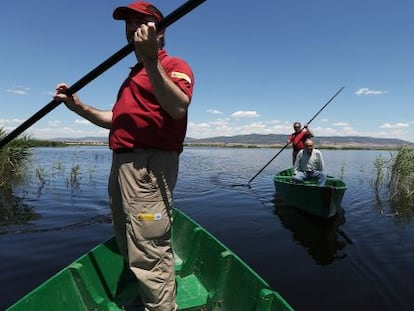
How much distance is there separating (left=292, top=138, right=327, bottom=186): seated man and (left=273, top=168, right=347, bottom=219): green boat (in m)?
0.30

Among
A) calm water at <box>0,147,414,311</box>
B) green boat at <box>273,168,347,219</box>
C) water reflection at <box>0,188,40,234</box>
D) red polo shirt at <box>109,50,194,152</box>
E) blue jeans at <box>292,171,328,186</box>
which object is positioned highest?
red polo shirt at <box>109,50,194,152</box>

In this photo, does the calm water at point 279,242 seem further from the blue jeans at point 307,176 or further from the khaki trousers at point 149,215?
the khaki trousers at point 149,215

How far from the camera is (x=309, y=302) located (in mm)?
6395

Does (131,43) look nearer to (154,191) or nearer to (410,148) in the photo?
(154,191)

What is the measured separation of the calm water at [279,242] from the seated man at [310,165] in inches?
55.9

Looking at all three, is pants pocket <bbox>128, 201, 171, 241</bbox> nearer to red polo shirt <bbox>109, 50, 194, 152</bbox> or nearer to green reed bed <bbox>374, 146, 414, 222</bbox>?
red polo shirt <bbox>109, 50, 194, 152</bbox>

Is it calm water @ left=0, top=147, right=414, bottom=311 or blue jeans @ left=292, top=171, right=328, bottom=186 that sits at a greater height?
blue jeans @ left=292, top=171, right=328, bottom=186

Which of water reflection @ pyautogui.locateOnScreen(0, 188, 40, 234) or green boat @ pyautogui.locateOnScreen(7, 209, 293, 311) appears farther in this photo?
water reflection @ pyautogui.locateOnScreen(0, 188, 40, 234)

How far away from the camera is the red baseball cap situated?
303cm

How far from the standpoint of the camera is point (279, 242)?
10055 mm

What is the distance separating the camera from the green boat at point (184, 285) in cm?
365

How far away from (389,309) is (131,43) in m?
6.12

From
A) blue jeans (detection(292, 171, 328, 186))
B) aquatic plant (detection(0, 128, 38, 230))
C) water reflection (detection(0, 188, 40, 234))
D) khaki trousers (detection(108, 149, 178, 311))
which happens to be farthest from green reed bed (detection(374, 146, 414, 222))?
aquatic plant (detection(0, 128, 38, 230))

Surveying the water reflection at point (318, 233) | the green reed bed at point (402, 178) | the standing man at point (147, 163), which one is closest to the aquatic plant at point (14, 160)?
the water reflection at point (318, 233)
